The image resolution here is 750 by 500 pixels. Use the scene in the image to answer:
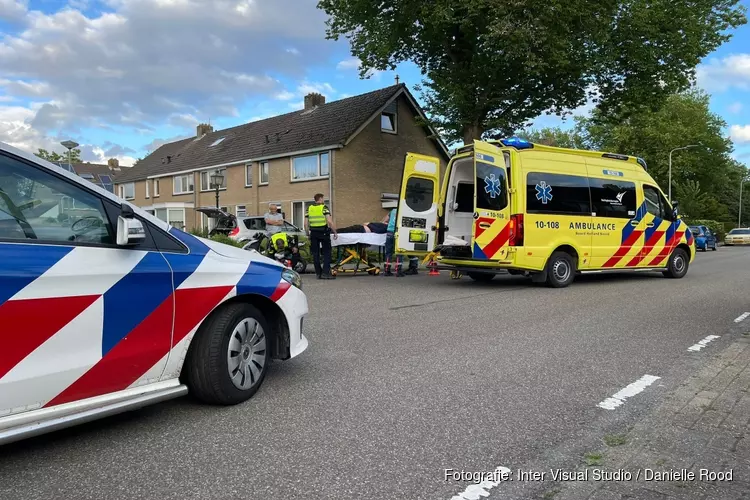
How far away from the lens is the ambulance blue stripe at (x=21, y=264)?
8.49 ft

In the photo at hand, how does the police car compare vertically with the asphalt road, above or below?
above

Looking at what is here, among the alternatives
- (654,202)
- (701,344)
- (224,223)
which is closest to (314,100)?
(224,223)

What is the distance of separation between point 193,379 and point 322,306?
4.58m

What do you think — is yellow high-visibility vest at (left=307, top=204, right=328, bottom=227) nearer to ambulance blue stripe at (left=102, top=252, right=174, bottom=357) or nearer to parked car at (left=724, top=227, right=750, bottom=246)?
ambulance blue stripe at (left=102, top=252, right=174, bottom=357)

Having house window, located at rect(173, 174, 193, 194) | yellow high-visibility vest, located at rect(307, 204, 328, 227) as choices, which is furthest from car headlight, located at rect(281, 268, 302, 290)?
house window, located at rect(173, 174, 193, 194)

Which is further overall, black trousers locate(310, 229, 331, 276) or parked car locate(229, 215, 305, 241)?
parked car locate(229, 215, 305, 241)

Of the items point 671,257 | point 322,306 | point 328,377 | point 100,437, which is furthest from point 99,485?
point 671,257

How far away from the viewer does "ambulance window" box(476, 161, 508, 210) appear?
9.95m

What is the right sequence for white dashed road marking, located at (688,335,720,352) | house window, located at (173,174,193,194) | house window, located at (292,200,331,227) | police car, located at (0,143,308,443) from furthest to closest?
house window, located at (173,174,193,194) → house window, located at (292,200,331,227) → white dashed road marking, located at (688,335,720,352) → police car, located at (0,143,308,443)

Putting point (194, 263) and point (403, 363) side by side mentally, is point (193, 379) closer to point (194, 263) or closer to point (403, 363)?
point (194, 263)

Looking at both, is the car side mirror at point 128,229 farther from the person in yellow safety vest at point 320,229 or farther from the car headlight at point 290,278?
the person in yellow safety vest at point 320,229

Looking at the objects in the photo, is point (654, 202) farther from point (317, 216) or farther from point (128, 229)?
point (128, 229)

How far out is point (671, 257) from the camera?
491 inches

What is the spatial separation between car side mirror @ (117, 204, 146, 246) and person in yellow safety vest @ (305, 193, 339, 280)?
8099mm
